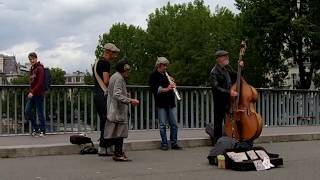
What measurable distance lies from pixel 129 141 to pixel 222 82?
2300mm

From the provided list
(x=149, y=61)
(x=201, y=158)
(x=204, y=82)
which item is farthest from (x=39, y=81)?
(x=149, y=61)

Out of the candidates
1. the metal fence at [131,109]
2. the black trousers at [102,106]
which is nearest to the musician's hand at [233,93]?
the black trousers at [102,106]

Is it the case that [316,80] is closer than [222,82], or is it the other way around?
[222,82]

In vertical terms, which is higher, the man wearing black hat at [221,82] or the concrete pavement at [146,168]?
the man wearing black hat at [221,82]

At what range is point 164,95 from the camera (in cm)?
1307

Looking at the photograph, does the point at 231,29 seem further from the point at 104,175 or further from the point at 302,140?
the point at 104,175

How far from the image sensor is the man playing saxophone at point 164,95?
42.7 feet

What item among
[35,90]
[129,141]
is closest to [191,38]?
[35,90]

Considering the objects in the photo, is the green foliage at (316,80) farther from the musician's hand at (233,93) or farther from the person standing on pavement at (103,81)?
the person standing on pavement at (103,81)

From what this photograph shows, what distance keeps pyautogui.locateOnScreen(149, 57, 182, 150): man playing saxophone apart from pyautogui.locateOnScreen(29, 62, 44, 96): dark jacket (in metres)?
2.45

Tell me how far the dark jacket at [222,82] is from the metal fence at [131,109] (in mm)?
4186

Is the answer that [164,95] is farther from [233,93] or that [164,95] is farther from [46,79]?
[46,79]

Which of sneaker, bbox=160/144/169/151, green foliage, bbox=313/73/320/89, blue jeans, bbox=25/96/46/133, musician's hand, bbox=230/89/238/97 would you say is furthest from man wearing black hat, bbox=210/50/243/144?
green foliage, bbox=313/73/320/89

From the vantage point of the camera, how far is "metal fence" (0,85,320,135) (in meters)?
15.0
